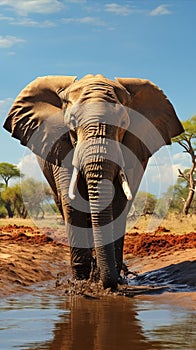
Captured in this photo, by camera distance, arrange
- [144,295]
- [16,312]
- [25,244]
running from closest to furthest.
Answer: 1. [16,312]
2. [144,295]
3. [25,244]

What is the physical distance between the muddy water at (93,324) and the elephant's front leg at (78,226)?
47.7 inches

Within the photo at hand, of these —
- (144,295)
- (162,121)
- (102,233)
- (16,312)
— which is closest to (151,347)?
(16,312)

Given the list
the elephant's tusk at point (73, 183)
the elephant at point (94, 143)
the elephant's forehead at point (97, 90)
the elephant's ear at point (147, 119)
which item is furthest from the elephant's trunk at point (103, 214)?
the elephant's ear at point (147, 119)

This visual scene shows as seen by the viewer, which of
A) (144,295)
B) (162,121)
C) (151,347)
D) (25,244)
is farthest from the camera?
(25,244)

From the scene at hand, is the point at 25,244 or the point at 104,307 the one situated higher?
the point at 104,307

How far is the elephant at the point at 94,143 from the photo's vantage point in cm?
768

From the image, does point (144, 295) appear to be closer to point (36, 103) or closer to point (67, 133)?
point (67, 133)

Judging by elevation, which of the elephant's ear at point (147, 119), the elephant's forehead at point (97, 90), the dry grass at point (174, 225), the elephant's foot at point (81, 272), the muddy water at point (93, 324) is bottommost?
the dry grass at point (174, 225)

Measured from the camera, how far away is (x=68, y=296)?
796cm

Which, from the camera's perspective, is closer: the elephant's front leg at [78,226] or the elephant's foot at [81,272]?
the elephant's front leg at [78,226]

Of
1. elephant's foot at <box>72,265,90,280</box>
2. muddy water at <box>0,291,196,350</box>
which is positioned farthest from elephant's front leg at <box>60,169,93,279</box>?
muddy water at <box>0,291,196,350</box>

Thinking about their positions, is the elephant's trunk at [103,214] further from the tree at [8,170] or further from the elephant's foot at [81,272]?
the tree at [8,170]

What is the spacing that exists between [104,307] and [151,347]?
6.93 feet

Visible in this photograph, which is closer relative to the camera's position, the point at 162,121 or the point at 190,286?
the point at 190,286
